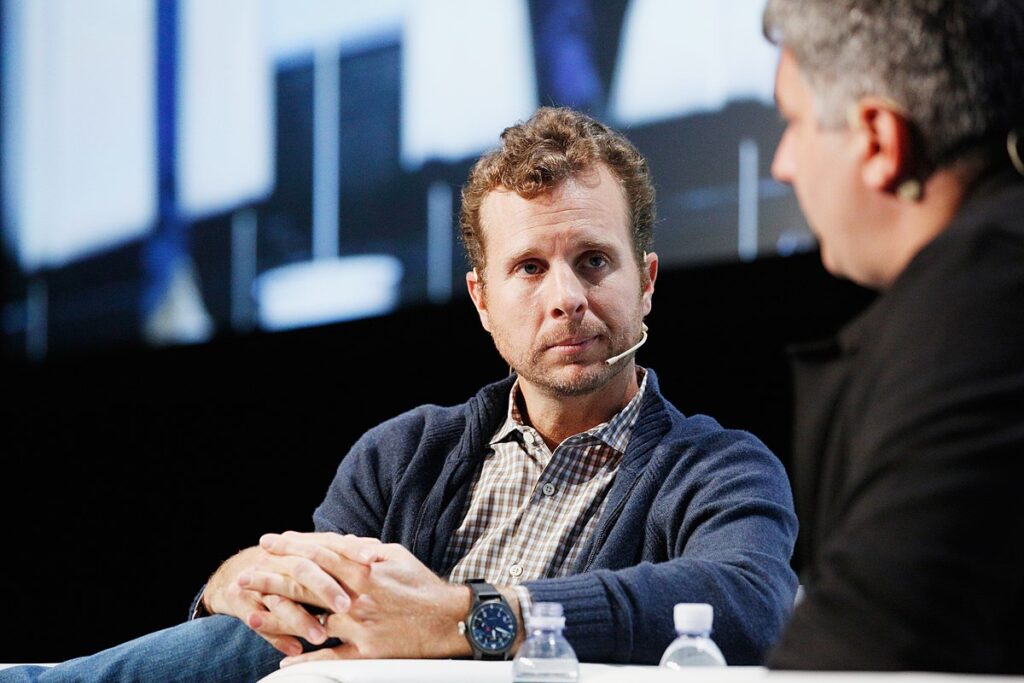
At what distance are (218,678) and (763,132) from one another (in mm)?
1655

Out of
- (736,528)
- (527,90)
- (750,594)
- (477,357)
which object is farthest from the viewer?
(477,357)

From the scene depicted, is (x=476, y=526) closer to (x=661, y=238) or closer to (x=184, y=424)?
(x=661, y=238)

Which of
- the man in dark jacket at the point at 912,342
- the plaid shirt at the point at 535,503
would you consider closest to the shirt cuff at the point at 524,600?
the plaid shirt at the point at 535,503

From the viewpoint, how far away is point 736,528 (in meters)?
1.77

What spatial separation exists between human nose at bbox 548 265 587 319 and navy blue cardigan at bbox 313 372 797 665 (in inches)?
8.4

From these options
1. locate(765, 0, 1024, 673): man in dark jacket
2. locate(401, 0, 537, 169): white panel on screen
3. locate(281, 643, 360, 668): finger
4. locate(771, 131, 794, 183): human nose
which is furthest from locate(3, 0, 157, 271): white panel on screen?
locate(765, 0, 1024, 673): man in dark jacket

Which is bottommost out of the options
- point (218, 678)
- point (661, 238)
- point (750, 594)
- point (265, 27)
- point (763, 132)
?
point (218, 678)

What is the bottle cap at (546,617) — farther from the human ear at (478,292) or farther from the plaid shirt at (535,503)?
the human ear at (478,292)

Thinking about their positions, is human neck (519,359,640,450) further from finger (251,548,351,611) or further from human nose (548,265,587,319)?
finger (251,548,351,611)

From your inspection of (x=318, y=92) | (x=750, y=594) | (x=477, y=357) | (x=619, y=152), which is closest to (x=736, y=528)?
(x=750, y=594)

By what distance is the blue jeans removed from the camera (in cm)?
176

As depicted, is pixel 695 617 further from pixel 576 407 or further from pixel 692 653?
pixel 576 407

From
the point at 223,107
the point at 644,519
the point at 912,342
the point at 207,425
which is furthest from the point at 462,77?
the point at 912,342

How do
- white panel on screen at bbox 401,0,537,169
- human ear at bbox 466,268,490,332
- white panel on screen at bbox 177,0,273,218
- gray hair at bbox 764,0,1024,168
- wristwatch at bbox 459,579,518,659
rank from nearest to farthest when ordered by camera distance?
1. gray hair at bbox 764,0,1024,168
2. wristwatch at bbox 459,579,518,659
3. human ear at bbox 466,268,490,332
4. white panel on screen at bbox 401,0,537,169
5. white panel on screen at bbox 177,0,273,218
